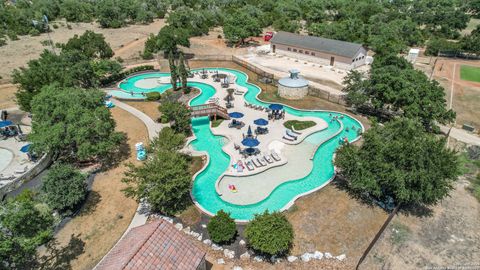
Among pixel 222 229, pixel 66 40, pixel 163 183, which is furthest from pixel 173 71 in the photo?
pixel 66 40

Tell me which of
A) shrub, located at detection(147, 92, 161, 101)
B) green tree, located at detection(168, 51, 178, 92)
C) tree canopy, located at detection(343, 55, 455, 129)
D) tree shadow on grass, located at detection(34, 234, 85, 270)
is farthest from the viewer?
green tree, located at detection(168, 51, 178, 92)

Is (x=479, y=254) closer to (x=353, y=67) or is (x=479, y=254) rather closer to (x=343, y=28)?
(x=353, y=67)

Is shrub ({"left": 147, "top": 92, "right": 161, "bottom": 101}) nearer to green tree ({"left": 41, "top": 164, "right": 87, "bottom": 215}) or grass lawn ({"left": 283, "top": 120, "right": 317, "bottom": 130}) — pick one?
grass lawn ({"left": 283, "top": 120, "right": 317, "bottom": 130})

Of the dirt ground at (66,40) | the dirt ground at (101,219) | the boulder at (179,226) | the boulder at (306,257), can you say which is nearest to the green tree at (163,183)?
the boulder at (179,226)

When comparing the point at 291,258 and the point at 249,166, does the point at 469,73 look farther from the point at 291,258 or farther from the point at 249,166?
the point at 291,258

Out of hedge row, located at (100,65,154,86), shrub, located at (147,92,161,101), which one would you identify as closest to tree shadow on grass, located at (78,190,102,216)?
shrub, located at (147,92,161,101)

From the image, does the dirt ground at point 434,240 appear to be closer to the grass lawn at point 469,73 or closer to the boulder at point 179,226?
the boulder at point 179,226
